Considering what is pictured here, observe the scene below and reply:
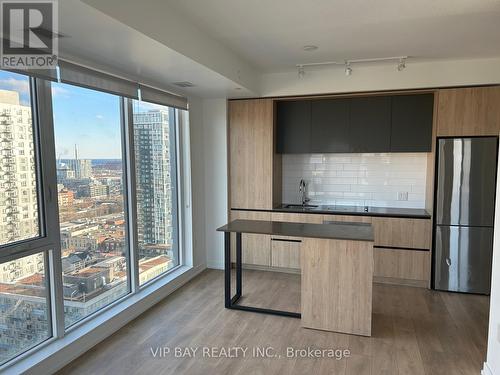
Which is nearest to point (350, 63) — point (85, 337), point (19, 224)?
point (19, 224)

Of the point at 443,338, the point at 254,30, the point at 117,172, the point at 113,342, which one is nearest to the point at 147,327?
the point at 113,342

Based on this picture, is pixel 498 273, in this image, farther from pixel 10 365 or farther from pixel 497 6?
pixel 10 365

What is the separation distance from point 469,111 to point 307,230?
2.45m

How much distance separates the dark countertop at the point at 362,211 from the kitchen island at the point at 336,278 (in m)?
1.15

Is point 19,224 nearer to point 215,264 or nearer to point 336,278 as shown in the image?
point 336,278

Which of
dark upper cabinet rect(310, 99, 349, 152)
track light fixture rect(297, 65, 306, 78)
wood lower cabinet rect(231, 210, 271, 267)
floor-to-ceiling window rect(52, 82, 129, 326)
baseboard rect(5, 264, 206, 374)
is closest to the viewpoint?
baseboard rect(5, 264, 206, 374)

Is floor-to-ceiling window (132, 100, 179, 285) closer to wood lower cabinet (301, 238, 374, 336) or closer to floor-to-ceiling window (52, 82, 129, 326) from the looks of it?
floor-to-ceiling window (52, 82, 129, 326)

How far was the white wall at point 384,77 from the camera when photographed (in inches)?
156

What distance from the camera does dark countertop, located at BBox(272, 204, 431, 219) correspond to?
14.1 ft

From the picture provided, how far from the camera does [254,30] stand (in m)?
3.07

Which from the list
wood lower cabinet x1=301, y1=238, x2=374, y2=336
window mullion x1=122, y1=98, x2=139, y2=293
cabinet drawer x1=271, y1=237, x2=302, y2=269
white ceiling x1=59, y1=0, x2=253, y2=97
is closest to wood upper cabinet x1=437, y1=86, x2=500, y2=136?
wood lower cabinet x1=301, y1=238, x2=374, y2=336

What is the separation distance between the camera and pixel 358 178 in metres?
4.91
